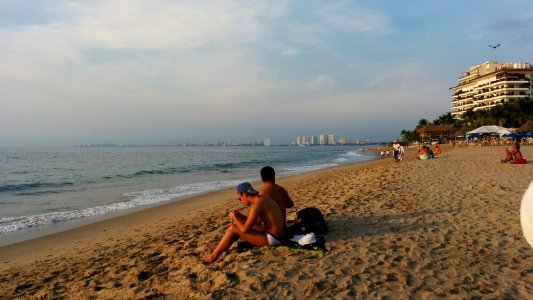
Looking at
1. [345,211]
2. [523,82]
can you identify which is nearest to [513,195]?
[345,211]

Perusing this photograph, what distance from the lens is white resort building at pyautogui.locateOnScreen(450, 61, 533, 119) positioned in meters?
79.4

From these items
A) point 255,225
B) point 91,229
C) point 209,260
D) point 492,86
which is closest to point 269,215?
point 255,225

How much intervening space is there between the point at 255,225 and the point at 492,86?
94.8 meters

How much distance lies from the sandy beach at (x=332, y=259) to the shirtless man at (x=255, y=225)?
14cm

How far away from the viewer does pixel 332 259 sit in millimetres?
4594

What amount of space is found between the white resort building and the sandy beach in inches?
3240

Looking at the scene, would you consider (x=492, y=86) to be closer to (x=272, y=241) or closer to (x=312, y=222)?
(x=312, y=222)

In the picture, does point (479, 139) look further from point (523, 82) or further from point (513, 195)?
point (513, 195)

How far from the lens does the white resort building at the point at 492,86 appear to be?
79.4 meters

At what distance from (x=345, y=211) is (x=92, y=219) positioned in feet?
23.4

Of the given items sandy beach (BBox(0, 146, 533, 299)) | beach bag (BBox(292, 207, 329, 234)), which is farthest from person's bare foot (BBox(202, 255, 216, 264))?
beach bag (BBox(292, 207, 329, 234))

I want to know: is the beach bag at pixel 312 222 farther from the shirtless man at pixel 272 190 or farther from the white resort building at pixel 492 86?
the white resort building at pixel 492 86

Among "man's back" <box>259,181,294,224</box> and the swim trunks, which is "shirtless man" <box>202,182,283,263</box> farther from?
"man's back" <box>259,181,294,224</box>

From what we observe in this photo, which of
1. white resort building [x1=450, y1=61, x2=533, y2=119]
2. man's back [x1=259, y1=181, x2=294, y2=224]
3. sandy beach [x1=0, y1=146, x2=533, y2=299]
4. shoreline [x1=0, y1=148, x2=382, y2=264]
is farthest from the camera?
white resort building [x1=450, y1=61, x2=533, y2=119]
